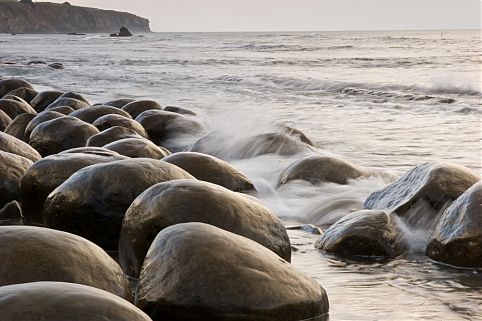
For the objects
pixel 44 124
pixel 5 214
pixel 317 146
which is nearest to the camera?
pixel 5 214

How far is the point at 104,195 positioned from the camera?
4047 mm

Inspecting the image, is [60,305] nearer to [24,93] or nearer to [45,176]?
[45,176]

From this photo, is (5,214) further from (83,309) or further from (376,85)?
(376,85)

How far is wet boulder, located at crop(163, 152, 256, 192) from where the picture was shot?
15.8 ft

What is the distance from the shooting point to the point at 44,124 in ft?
22.9

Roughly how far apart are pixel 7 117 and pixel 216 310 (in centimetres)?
677

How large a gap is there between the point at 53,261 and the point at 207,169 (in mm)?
2333

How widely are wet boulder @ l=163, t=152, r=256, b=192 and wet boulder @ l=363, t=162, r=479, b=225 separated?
42.4 inches

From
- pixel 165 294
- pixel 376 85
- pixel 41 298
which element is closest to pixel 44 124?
Result: pixel 165 294

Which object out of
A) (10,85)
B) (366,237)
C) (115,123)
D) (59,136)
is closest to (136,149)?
(59,136)

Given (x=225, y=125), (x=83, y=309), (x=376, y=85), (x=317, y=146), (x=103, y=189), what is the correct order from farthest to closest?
(x=376, y=85)
(x=225, y=125)
(x=317, y=146)
(x=103, y=189)
(x=83, y=309)

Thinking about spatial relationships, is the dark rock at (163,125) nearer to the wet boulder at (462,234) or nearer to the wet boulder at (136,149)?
the wet boulder at (136,149)

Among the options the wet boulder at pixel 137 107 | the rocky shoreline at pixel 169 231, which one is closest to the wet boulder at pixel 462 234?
the rocky shoreline at pixel 169 231

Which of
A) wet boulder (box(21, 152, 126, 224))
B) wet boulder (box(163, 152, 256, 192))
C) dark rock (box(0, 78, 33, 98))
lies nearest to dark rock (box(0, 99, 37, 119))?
dark rock (box(0, 78, 33, 98))
